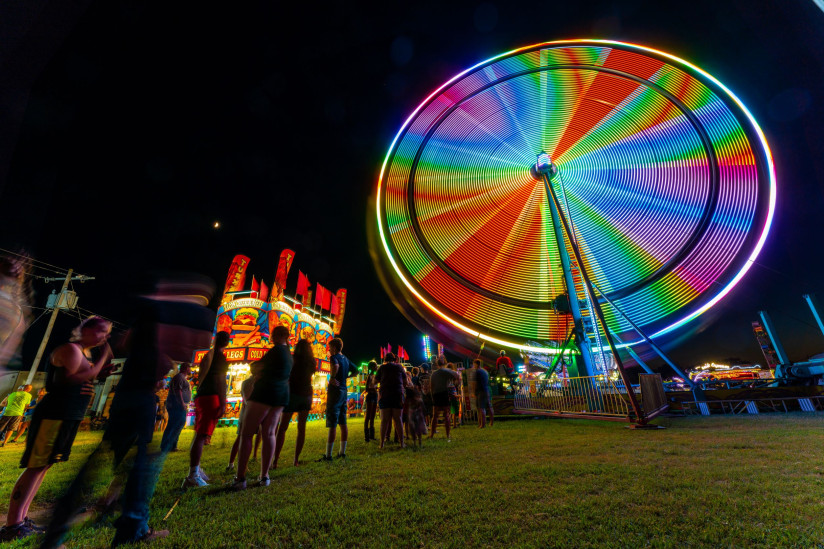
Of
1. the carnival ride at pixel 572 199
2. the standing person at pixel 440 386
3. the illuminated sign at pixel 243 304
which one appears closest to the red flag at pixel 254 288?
the illuminated sign at pixel 243 304

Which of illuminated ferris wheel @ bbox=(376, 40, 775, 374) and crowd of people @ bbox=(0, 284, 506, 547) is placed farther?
illuminated ferris wheel @ bbox=(376, 40, 775, 374)

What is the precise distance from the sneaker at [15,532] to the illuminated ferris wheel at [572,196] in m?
12.5

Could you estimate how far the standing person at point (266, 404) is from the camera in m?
2.94

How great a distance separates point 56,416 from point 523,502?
3172 mm

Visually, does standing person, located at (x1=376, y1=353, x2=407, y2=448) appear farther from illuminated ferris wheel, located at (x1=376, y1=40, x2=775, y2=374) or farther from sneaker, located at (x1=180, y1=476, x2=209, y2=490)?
illuminated ferris wheel, located at (x1=376, y1=40, x2=775, y2=374)

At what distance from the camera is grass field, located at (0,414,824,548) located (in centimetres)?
172

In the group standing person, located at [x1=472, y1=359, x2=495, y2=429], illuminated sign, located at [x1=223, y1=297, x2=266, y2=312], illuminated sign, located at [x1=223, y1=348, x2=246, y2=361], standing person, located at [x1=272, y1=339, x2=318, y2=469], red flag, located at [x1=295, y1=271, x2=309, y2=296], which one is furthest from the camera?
red flag, located at [x1=295, y1=271, x2=309, y2=296]

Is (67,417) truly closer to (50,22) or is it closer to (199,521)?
(199,521)

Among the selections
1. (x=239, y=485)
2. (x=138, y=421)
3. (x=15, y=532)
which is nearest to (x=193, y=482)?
(x=239, y=485)

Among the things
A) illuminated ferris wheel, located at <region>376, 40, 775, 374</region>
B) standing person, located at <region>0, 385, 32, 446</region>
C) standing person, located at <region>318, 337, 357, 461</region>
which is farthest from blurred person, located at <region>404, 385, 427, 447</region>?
standing person, located at <region>0, 385, 32, 446</region>

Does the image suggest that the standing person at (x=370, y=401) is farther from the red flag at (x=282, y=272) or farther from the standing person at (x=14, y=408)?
the red flag at (x=282, y=272)

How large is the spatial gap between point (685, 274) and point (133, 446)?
679 inches

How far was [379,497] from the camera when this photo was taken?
252cm

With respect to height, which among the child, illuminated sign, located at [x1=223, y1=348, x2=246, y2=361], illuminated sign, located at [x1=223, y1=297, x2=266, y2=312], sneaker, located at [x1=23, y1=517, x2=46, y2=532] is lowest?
sneaker, located at [x1=23, y1=517, x2=46, y2=532]
